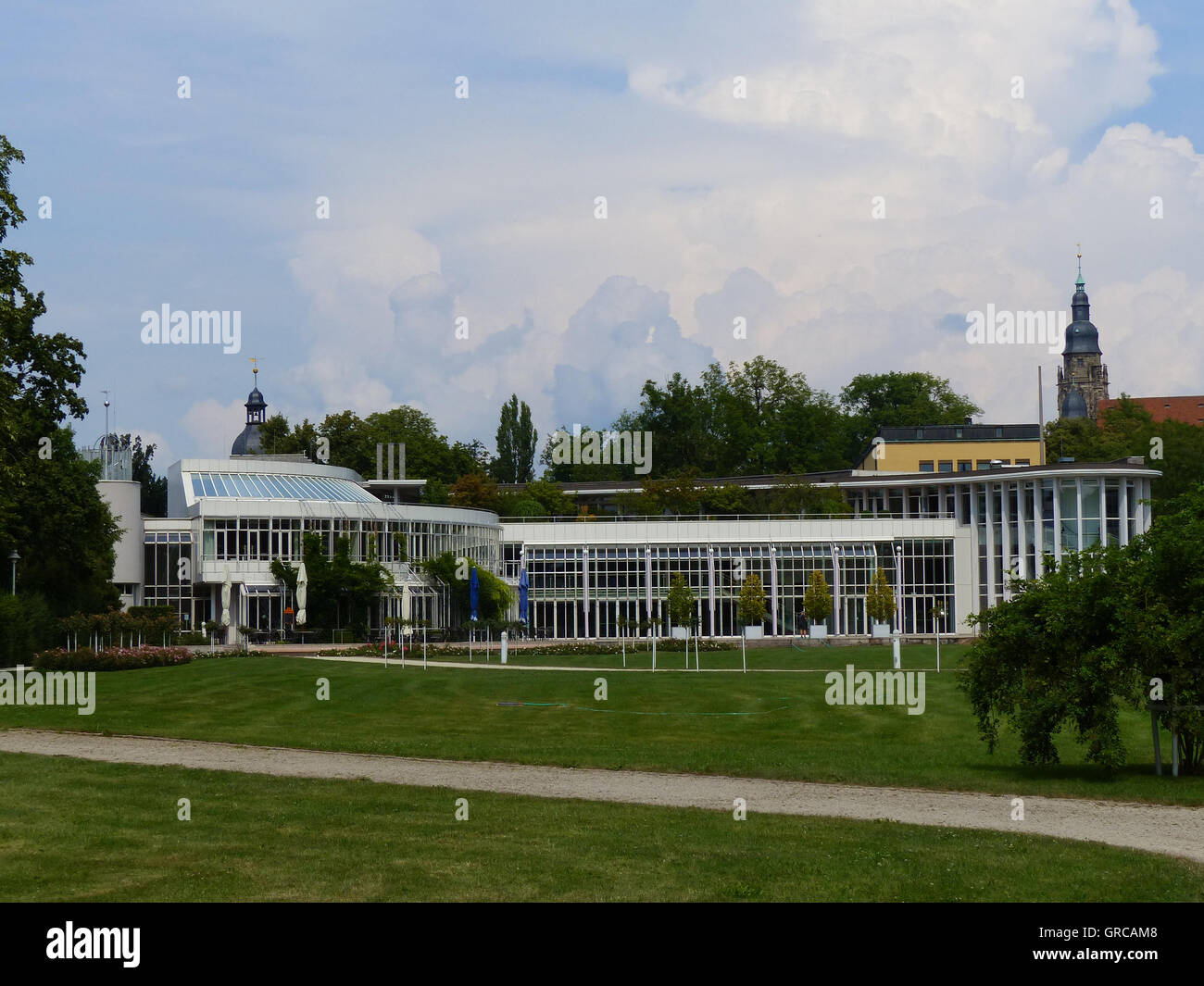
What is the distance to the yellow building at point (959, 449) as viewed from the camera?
9538 centimetres

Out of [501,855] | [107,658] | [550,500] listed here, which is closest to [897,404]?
[550,500]

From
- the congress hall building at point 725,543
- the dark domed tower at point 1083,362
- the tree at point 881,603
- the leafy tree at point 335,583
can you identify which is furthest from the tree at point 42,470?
the dark domed tower at point 1083,362

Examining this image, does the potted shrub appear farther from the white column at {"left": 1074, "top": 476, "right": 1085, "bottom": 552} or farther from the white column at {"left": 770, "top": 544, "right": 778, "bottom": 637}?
the white column at {"left": 1074, "top": 476, "right": 1085, "bottom": 552}

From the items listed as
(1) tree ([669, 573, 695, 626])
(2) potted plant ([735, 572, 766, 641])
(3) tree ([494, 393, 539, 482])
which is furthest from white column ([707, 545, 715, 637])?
(3) tree ([494, 393, 539, 482])

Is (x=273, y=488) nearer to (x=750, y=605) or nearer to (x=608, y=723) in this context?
(x=750, y=605)

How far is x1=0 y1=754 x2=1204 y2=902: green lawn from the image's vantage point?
12133mm

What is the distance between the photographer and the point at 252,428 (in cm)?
10869

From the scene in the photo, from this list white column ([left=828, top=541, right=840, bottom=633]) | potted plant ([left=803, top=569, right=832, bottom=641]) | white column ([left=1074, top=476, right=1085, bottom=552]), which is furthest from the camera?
white column ([left=828, top=541, right=840, bottom=633])

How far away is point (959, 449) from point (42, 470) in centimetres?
7107

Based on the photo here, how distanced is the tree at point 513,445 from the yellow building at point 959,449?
34342 millimetres

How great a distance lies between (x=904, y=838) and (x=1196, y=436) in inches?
3279

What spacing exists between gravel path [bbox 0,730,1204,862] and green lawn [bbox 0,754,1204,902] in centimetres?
89
